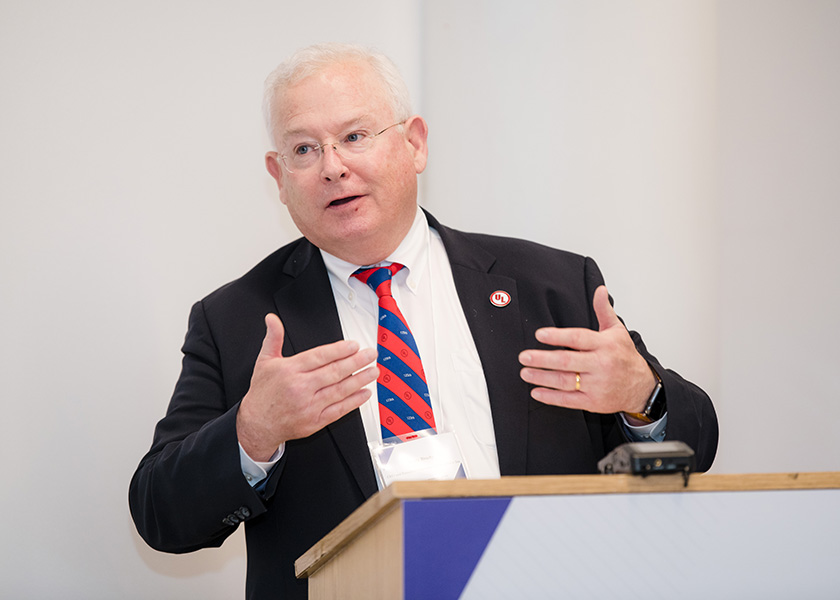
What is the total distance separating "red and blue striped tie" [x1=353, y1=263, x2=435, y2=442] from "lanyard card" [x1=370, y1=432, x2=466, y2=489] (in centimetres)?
4

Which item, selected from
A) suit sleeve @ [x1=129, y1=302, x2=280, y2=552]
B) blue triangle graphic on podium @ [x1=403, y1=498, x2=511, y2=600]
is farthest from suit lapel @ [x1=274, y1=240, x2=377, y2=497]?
blue triangle graphic on podium @ [x1=403, y1=498, x2=511, y2=600]

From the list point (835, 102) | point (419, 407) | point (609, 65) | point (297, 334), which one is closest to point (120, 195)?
point (297, 334)

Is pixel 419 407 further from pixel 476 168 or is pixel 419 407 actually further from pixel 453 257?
pixel 476 168

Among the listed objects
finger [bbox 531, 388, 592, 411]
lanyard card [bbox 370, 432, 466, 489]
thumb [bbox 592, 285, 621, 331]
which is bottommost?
lanyard card [bbox 370, 432, 466, 489]

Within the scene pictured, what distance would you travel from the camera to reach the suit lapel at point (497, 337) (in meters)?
2.22

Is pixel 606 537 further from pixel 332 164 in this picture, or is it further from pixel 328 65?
pixel 328 65

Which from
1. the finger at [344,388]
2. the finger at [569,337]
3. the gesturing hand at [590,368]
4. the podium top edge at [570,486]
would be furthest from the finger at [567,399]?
the podium top edge at [570,486]

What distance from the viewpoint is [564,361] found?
1741mm

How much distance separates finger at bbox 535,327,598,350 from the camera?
5.57 feet

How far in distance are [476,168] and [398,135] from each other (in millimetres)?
A: 762

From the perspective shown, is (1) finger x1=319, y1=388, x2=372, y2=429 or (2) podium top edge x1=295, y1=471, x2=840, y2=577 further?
(1) finger x1=319, y1=388, x2=372, y2=429

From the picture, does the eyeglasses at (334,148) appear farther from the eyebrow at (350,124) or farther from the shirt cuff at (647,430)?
the shirt cuff at (647,430)

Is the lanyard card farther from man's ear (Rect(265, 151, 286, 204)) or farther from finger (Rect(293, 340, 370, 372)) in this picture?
man's ear (Rect(265, 151, 286, 204))

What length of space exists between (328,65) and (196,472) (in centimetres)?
128
